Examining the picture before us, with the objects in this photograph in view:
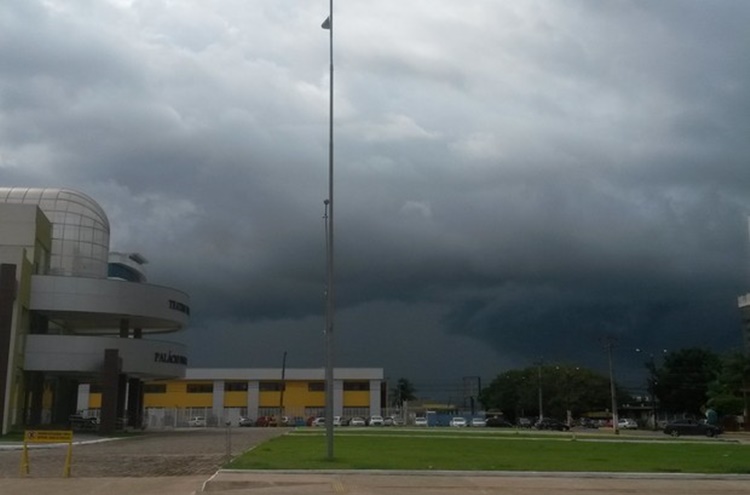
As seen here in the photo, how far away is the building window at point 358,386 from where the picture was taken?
13100 cm

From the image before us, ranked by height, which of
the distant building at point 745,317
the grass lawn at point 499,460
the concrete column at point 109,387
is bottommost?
the grass lawn at point 499,460

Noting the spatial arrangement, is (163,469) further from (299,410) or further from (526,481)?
(299,410)

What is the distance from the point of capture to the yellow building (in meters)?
130

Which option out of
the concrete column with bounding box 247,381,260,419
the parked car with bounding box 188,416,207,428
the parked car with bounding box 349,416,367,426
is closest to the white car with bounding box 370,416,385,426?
the parked car with bounding box 349,416,367,426

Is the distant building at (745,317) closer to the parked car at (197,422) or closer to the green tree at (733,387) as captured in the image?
the green tree at (733,387)

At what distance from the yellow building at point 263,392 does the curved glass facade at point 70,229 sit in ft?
207

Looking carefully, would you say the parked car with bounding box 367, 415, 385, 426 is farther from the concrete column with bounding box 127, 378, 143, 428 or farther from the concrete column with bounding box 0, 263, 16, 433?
the concrete column with bounding box 0, 263, 16, 433

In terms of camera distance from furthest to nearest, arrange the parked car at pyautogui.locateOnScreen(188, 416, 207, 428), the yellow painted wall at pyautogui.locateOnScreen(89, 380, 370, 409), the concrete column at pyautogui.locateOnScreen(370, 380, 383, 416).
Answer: the yellow painted wall at pyautogui.locateOnScreen(89, 380, 370, 409) → the concrete column at pyautogui.locateOnScreen(370, 380, 383, 416) → the parked car at pyautogui.locateOnScreen(188, 416, 207, 428)

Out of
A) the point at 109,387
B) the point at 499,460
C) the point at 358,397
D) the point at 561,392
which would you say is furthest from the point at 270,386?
the point at 499,460

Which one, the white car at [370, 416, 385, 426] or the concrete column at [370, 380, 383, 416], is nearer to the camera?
the white car at [370, 416, 385, 426]

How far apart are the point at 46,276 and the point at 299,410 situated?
72.8 m

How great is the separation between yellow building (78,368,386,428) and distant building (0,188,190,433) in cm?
5541

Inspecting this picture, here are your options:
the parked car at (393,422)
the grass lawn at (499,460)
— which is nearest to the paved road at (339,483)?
the grass lawn at (499,460)

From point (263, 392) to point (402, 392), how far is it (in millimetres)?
61711
